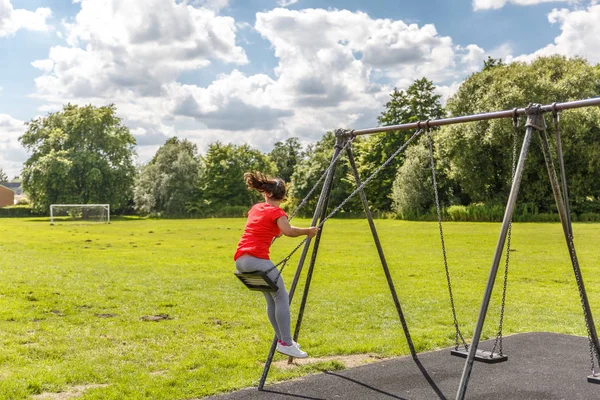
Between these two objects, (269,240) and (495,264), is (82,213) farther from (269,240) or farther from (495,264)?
(495,264)

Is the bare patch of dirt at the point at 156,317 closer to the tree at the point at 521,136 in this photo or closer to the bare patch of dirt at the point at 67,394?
the bare patch of dirt at the point at 67,394

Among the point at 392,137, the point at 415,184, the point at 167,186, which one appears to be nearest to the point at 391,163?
the point at 392,137

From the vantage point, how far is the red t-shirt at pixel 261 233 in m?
6.29

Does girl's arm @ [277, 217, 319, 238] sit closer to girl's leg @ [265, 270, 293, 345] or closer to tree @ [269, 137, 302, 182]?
girl's leg @ [265, 270, 293, 345]

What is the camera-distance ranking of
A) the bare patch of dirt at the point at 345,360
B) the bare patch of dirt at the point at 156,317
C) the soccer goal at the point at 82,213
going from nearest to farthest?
the bare patch of dirt at the point at 345,360 < the bare patch of dirt at the point at 156,317 < the soccer goal at the point at 82,213

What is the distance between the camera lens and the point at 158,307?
13.1m

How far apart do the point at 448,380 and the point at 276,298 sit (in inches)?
86.1

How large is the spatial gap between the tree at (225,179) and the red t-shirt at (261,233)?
65.5 meters

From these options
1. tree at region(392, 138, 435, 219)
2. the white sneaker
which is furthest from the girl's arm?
tree at region(392, 138, 435, 219)

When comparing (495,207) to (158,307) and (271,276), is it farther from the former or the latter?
(271,276)

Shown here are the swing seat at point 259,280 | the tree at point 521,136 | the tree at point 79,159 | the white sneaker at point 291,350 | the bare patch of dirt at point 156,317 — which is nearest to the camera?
the swing seat at point 259,280

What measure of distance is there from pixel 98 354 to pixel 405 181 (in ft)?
142

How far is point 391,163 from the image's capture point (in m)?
61.8

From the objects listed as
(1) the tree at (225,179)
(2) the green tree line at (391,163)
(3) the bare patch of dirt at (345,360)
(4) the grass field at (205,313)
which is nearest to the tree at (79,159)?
(2) the green tree line at (391,163)
